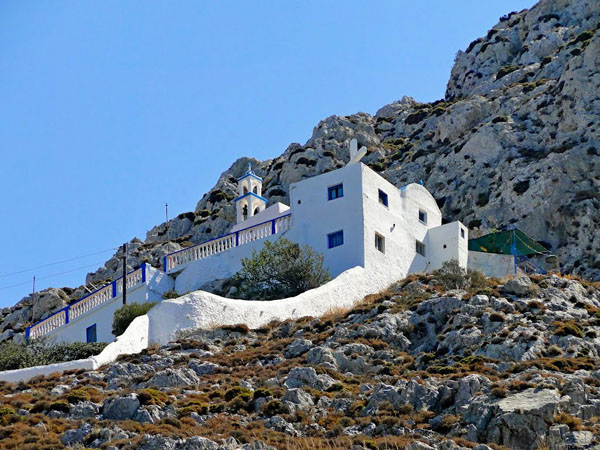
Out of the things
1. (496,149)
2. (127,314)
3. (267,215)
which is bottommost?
(127,314)

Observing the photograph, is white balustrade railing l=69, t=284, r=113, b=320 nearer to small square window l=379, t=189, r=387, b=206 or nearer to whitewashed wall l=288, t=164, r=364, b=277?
whitewashed wall l=288, t=164, r=364, b=277

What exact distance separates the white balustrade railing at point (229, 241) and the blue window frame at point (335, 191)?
8.82ft

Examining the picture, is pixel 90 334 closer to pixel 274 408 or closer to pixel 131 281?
pixel 131 281

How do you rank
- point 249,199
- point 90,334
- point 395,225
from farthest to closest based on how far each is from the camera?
point 249,199, point 395,225, point 90,334

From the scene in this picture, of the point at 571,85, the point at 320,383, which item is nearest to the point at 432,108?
the point at 571,85

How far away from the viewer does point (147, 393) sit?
104 feet

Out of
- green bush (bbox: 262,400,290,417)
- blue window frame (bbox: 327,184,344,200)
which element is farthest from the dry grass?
green bush (bbox: 262,400,290,417)

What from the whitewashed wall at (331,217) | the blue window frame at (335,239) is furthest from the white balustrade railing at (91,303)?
the blue window frame at (335,239)

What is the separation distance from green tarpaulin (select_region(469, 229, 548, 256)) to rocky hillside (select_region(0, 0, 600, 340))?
2864 millimetres

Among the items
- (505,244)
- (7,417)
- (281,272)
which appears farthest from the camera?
(505,244)

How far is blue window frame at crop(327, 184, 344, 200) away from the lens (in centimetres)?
5341

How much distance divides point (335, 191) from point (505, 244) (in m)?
12.8

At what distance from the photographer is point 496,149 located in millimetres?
74500

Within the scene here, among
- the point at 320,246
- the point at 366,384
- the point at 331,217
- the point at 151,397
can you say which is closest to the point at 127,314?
the point at 320,246
